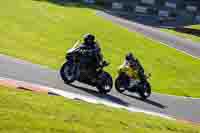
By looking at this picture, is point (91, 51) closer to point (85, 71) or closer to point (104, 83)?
point (85, 71)

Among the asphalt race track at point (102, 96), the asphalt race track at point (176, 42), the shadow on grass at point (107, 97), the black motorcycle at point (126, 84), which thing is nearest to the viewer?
the shadow on grass at point (107, 97)

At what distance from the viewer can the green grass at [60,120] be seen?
24.3 ft

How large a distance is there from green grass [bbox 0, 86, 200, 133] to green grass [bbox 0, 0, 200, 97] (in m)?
11.0

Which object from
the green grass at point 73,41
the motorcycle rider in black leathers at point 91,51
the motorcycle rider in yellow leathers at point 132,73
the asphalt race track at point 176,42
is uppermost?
the motorcycle rider in black leathers at point 91,51

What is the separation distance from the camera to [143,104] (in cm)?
1653

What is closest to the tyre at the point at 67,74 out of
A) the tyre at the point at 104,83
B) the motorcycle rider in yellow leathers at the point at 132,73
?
the tyre at the point at 104,83

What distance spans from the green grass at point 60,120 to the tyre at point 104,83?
565cm

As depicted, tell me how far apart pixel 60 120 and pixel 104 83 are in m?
8.26

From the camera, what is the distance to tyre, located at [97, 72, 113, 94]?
53.4 feet

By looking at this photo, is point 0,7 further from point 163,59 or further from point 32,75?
point 32,75

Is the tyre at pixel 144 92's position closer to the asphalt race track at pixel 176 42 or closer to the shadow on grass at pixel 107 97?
the shadow on grass at pixel 107 97

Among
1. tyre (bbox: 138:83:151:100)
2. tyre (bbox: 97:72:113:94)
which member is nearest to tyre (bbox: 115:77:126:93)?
tyre (bbox: 138:83:151:100)

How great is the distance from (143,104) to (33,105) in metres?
8.05

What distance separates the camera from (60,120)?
813cm
